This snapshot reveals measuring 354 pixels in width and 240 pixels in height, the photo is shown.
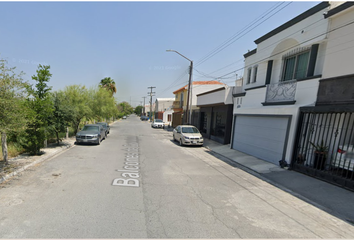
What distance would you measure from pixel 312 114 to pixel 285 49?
411 cm

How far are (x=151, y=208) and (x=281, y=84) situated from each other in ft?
27.9

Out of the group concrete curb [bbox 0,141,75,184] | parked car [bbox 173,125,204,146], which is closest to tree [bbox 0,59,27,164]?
concrete curb [bbox 0,141,75,184]

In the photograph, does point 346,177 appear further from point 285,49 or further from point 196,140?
point 196,140

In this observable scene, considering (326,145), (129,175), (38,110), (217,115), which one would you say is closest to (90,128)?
(38,110)

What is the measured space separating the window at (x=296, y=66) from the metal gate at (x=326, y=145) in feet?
7.70

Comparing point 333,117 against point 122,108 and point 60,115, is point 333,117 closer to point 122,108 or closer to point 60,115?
point 60,115

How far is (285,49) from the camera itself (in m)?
9.08

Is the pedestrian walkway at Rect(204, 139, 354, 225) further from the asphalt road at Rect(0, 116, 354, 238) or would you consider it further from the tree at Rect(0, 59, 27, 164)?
the tree at Rect(0, 59, 27, 164)

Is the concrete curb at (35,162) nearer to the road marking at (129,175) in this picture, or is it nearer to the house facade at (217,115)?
the road marking at (129,175)

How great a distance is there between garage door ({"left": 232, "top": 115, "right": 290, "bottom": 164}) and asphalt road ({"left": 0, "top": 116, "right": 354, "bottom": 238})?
280 centimetres

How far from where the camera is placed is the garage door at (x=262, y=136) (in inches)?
320

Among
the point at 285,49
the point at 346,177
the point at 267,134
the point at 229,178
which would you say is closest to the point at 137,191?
the point at 229,178

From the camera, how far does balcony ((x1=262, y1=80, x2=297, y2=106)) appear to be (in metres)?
8.08

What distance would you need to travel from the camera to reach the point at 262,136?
9.31 metres
